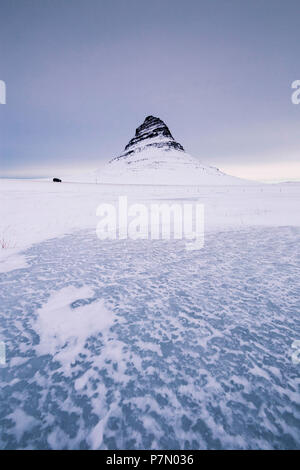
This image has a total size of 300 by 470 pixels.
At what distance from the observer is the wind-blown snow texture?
248cm

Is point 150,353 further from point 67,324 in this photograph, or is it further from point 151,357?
point 67,324

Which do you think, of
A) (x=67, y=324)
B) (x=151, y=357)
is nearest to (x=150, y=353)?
(x=151, y=357)

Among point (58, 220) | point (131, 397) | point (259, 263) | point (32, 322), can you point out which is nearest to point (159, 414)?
point (131, 397)

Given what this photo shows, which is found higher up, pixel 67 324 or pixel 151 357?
pixel 67 324

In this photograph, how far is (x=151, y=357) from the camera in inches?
138

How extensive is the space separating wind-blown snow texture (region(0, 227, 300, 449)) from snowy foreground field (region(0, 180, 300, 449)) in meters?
0.01

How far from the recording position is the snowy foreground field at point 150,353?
249 cm

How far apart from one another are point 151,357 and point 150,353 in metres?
0.08

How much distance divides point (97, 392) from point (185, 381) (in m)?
1.16

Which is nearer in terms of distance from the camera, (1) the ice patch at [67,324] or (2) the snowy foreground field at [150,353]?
(2) the snowy foreground field at [150,353]

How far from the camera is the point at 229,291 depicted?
547cm

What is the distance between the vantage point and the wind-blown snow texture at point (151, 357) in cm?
248

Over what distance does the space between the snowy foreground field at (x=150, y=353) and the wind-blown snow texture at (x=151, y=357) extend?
0.01 meters

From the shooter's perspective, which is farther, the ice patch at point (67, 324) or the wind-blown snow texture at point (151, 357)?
the ice patch at point (67, 324)
